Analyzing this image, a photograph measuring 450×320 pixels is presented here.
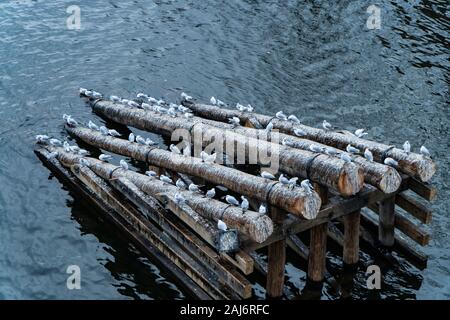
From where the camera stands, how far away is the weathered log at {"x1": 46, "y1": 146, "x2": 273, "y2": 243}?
1592 centimetres

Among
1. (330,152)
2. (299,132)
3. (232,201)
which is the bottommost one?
(232,201)

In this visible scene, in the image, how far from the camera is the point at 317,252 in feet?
59.3

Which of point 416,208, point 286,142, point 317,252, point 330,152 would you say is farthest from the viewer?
point 286,142

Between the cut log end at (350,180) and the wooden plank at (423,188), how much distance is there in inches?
90.5

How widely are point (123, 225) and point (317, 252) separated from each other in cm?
604

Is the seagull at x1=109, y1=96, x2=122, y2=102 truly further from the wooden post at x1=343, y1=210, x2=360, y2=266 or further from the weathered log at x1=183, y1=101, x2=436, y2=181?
the wooden post at x1=343, y1=210, x2=360, y2=266

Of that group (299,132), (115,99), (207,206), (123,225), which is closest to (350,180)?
(207,206)

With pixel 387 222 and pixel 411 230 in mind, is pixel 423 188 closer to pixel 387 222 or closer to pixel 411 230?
pixel 411 230

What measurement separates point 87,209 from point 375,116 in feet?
42.6

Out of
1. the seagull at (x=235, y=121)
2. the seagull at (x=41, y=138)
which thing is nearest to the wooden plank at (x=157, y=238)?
the seagull at (x=41, y=138)

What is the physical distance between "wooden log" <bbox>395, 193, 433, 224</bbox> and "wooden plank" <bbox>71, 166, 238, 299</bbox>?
635 cm

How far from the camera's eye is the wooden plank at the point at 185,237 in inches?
620

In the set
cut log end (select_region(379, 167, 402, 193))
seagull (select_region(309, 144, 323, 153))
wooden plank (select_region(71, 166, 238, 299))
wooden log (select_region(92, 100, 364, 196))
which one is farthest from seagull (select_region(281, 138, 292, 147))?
wooden plank (select_region(71, 166, 238, 299))

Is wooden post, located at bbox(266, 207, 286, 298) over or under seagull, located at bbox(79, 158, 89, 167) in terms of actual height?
under
